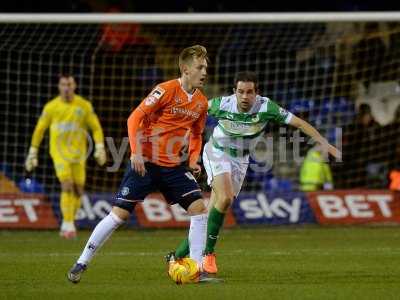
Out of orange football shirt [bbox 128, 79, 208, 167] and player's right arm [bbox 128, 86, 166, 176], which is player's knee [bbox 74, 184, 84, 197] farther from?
player's right arm [bbox 128, 86, 166, 176]

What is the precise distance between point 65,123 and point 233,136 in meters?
5.21

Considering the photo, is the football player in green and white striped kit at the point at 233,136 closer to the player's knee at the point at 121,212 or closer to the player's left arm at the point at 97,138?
the player's knee at the point at 121,212

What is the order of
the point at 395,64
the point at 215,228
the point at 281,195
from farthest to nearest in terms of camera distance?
the point at 395,64
the point at 281,195
the point at 215,228

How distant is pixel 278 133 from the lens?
1805 cm

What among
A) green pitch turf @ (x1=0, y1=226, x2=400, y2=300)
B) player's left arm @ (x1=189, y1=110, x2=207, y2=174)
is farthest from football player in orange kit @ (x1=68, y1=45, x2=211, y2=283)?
green pitch turf @ (x1=0, y1=226, x2=400, y2=300)

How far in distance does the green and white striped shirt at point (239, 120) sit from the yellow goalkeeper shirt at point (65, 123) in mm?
4806

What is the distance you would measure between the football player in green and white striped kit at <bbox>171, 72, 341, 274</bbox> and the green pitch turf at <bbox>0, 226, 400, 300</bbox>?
615 mm

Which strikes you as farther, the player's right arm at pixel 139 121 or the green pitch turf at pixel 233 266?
the player's right arm at pixel 139 121

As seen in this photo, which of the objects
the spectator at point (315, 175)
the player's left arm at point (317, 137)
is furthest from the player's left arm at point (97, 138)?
the player's left arm at point (317, 137)

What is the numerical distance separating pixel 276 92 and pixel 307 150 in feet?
4.14

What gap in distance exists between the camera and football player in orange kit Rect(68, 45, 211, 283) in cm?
840

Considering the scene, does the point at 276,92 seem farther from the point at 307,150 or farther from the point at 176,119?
the point at 176,119

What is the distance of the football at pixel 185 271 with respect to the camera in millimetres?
8414

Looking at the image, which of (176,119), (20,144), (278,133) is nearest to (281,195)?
(278,133)
